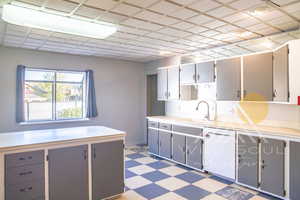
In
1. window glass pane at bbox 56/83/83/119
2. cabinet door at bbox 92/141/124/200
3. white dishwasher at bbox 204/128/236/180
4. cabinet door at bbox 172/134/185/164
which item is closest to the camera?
Result: cabinet door at bbox 92/141/124/200

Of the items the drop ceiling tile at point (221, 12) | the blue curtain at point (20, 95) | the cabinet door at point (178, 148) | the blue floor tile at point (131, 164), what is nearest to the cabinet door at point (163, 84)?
the cabinet door at point (178, 148)

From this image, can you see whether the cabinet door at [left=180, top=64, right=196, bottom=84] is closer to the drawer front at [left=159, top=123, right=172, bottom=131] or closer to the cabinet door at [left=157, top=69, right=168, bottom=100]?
the cabinet door at [left=157, top=69, right=168, bottom=100]

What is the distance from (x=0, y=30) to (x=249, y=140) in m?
4.29

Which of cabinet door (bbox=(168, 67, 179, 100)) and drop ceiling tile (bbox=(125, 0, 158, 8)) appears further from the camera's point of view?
cabinet door (bbox=(168, 67, 179, 100))

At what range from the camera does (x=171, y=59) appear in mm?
5277

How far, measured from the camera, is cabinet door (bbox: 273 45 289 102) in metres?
2.80

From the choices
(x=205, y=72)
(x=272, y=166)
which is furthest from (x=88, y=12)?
(x=272, y=166)

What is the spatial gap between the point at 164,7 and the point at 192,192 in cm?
263

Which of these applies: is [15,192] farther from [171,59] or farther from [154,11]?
[171,59]

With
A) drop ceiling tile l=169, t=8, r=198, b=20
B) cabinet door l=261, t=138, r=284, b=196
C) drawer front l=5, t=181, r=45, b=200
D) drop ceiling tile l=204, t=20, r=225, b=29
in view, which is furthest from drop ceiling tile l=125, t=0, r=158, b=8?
cabinet door l=261, t=138, r=284, b=196

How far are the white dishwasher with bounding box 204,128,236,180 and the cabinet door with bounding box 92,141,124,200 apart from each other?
5.41 ft

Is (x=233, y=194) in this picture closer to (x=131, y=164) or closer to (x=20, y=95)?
(x=131, y=164)

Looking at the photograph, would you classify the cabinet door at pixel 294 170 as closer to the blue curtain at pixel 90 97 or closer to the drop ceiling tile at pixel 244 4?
the drop ceiling tile at pixel 244 4

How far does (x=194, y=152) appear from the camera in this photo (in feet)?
12.6
